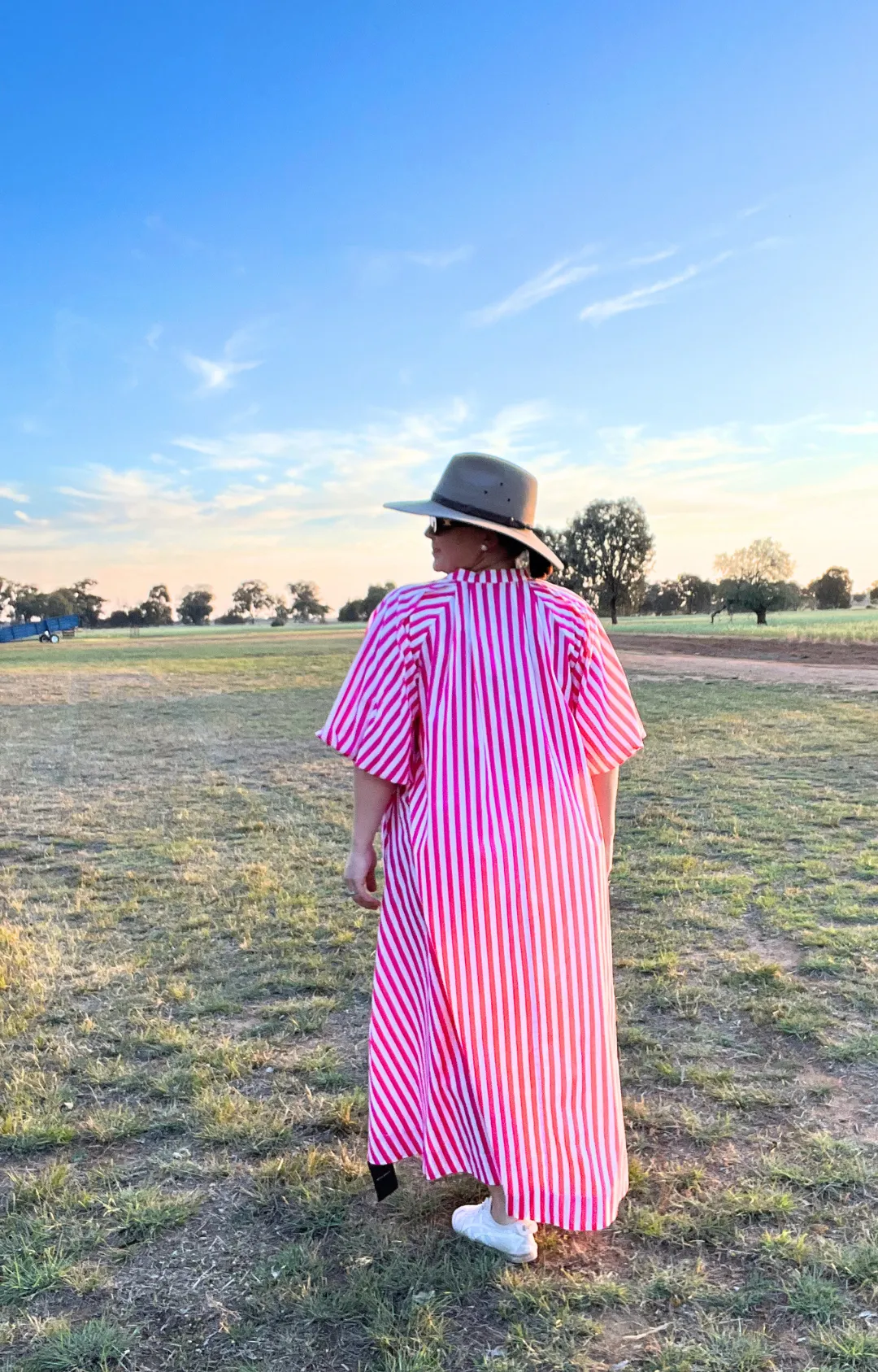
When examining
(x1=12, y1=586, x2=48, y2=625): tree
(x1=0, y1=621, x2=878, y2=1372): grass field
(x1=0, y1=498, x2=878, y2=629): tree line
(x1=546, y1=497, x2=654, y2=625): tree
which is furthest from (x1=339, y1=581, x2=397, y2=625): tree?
(x1=0, y1=621, x2=878, y2=1372): grass field

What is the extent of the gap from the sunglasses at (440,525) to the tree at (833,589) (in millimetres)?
87713

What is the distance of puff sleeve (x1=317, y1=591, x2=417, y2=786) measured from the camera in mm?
1858

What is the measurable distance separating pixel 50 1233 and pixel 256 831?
14.1 feet

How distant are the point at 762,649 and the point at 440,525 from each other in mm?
29076

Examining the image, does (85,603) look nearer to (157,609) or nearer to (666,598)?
(157,609)

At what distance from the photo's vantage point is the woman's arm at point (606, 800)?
1995 millimetres

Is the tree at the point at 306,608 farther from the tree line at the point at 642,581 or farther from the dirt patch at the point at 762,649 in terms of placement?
the dirt patch at the point at 762,649

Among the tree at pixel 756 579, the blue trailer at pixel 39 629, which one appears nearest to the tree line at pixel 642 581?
the tree at pixel 756 579

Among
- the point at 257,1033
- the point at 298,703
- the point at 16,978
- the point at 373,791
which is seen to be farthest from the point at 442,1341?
the point at 298,703

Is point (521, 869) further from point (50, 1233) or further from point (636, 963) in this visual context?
point (636, 963)

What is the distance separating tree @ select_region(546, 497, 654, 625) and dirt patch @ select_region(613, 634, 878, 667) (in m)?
20.8

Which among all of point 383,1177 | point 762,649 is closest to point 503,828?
point 383,1177

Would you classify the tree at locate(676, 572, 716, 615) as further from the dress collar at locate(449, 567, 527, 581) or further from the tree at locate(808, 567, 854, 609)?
the dress collar at locate(449, 567, 527, 581)

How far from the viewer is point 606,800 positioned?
2027 millimetres
